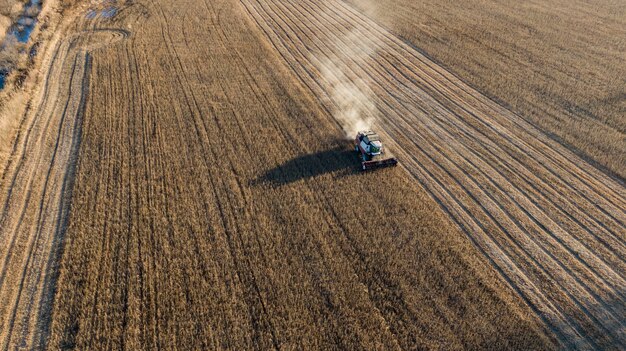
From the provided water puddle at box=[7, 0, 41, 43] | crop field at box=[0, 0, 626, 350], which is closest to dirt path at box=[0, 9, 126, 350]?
crop field at box=[0, 0, 626, 350]

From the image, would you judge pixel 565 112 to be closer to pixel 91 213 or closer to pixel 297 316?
pixel 297 316

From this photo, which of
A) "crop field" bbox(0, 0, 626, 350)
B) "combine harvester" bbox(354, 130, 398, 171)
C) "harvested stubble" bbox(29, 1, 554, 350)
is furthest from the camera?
"combine harvester" bbox(354, 130, 398, 171)

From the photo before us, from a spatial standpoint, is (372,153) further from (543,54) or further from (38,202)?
(543,54)

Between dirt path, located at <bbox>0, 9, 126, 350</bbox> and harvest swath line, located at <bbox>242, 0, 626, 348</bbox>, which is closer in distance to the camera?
dirt path, located at <bbox>0, 9, 126, 350</bbox>

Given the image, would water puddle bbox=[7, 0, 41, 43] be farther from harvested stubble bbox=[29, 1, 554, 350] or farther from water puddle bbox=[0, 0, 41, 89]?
harvested stubble bbox=[29, 1, 554, 350]

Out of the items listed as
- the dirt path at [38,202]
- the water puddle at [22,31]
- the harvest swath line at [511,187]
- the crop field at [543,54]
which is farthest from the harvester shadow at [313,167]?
the water puddle at [22,31]

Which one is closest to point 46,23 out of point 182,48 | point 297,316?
point 182,48

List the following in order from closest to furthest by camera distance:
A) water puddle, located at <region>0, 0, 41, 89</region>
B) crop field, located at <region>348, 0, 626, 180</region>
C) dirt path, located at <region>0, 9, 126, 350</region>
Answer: dirt path, located at <region>0, 9, 126, 350</region> < crop field, located at <region>348, 0, 626, 180</region> < water puddle, located at <region>0, 0, 41, 89</region>

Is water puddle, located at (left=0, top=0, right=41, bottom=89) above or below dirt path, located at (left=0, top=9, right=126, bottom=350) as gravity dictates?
above
